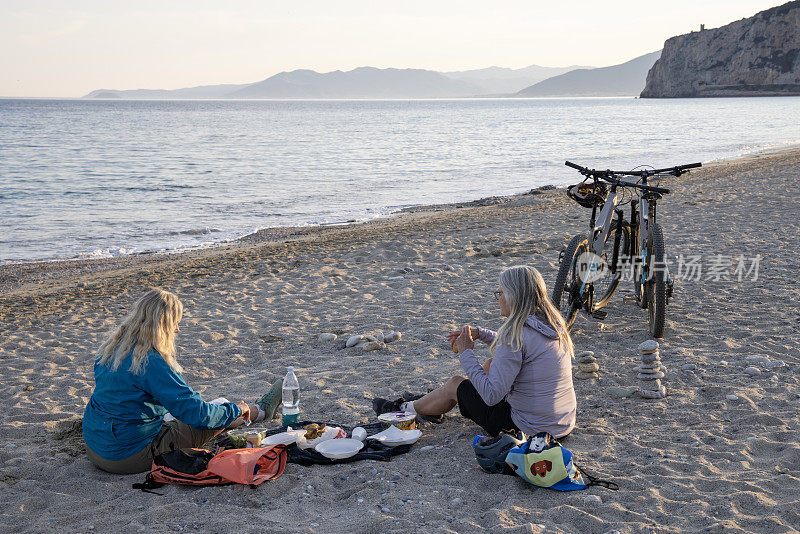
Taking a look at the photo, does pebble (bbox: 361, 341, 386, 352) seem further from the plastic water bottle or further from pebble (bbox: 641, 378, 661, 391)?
pebble (bbox: 641, 378, 661, 391)

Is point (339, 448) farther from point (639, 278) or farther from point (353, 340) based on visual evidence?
point (639, 278)

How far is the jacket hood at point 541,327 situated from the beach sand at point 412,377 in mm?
793

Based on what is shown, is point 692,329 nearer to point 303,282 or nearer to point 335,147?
point 303,282

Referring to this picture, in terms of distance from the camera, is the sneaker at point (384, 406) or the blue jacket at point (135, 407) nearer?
the blue jacket at point (135, 407)

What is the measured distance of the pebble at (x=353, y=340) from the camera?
264 inches

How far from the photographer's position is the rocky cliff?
110 meters

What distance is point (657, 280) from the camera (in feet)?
20.0

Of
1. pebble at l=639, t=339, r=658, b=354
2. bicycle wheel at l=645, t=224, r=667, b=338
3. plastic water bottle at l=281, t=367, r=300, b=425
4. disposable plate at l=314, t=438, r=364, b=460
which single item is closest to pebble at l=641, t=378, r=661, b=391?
pebble at l=639, t=339, r=658, b=354

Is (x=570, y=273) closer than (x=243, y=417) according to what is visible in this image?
No

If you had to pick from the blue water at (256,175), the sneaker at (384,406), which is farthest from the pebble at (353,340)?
the blue water at (256,175)

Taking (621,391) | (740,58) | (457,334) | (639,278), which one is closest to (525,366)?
(457,334)

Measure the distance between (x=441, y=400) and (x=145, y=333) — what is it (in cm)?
198

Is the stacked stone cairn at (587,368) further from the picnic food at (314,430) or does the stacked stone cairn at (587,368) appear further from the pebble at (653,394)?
the picnic food at (314,430)

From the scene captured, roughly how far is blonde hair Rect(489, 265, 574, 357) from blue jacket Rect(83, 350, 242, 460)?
1879 mm
